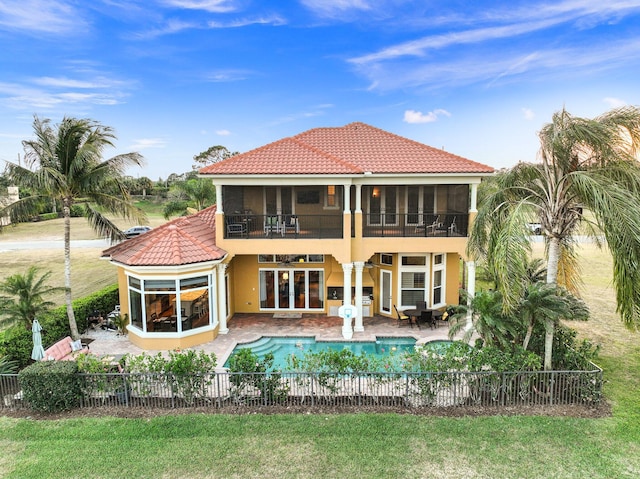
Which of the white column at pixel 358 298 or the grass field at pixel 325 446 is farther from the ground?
the white column at pixel 358 298

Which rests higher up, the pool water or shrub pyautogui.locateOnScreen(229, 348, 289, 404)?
shrub pyautogui.locateOnScreen(229, 348, 289, 404)

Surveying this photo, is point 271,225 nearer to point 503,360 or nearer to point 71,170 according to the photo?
point 71,170

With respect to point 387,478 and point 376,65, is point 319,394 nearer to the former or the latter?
point 387,478

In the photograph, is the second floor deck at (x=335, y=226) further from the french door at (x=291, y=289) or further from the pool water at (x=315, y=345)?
the pool water at (x=315, y=345)

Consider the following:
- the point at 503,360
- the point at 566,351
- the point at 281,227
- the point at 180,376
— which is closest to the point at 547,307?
the point at 503,360

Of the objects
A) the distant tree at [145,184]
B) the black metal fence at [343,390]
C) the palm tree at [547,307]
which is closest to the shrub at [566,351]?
the black metal fence at [343,390]

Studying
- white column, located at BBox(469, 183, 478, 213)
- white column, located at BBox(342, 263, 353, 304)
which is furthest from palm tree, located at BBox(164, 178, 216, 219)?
white column, located at BBox(469, 183, 478, 213)

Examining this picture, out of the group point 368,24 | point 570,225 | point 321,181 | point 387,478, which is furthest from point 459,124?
point 387,478

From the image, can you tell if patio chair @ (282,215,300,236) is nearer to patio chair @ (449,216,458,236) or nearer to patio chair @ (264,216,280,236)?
patio chair @ (264,216,280,236)
